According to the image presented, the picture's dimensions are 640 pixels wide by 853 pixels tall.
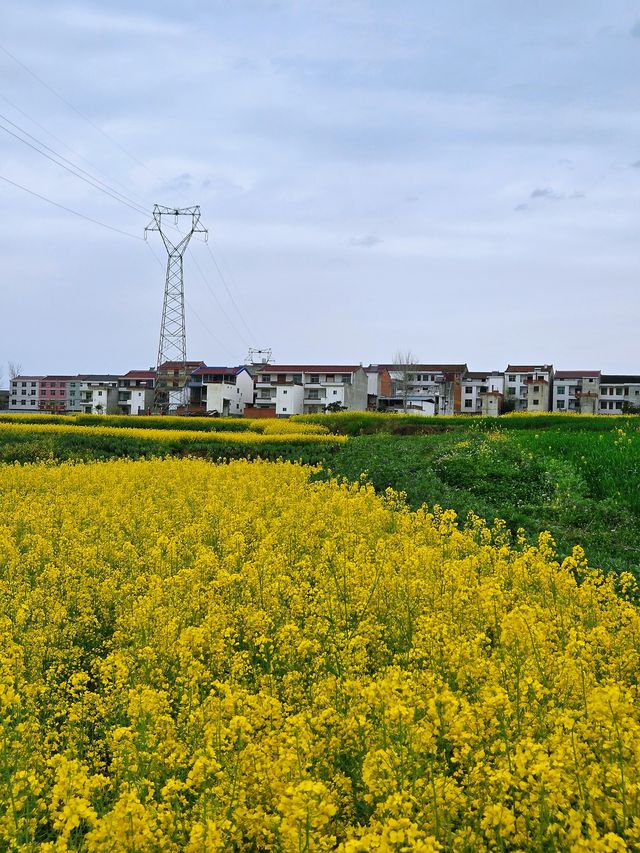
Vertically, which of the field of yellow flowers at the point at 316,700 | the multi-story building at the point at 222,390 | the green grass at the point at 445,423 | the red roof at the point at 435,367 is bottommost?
the field of yellow flowers at the point at 316,700

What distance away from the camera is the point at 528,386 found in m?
79.9

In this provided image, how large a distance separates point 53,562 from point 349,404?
6057cm

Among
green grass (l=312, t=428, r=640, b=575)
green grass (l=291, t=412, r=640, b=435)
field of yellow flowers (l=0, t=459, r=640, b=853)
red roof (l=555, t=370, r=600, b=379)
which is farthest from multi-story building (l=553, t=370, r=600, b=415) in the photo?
field of yellow flowers (l=0, t=459, r=640, b=853)

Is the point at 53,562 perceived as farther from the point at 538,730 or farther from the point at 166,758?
the point at 538,730

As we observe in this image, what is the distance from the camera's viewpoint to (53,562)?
7734mm

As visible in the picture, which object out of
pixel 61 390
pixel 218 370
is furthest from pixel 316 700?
pixel 61 390

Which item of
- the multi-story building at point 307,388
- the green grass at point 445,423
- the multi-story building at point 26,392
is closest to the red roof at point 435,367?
the multi-story building at point 307,388

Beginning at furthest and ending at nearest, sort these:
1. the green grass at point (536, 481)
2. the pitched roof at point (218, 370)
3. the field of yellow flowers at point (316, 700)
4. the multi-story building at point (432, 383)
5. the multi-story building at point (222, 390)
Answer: the multi-story building at point (432, 383) → the pitched roof at point (218, 370) → the multi-story building at point (222, 390) → the green grass at point (536, 481) → the field of yellow flowers at point (316, 700)

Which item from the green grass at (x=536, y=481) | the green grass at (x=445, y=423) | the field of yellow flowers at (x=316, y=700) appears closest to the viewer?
the field of yellow flowers at (x=316, y=700)

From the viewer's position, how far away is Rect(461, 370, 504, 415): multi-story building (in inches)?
3393

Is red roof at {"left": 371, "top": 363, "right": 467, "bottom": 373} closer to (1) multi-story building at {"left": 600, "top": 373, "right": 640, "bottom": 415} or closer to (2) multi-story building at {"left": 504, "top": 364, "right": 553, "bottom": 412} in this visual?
(2) multi-story building at {"left": 504, "top": 364, "right": 553, "bottom": 412}

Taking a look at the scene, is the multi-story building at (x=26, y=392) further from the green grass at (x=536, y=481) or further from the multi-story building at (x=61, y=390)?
the green grass at (x=536, y=481)

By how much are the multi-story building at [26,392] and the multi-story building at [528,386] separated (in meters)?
73.7

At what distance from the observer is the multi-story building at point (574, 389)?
3238 inches
